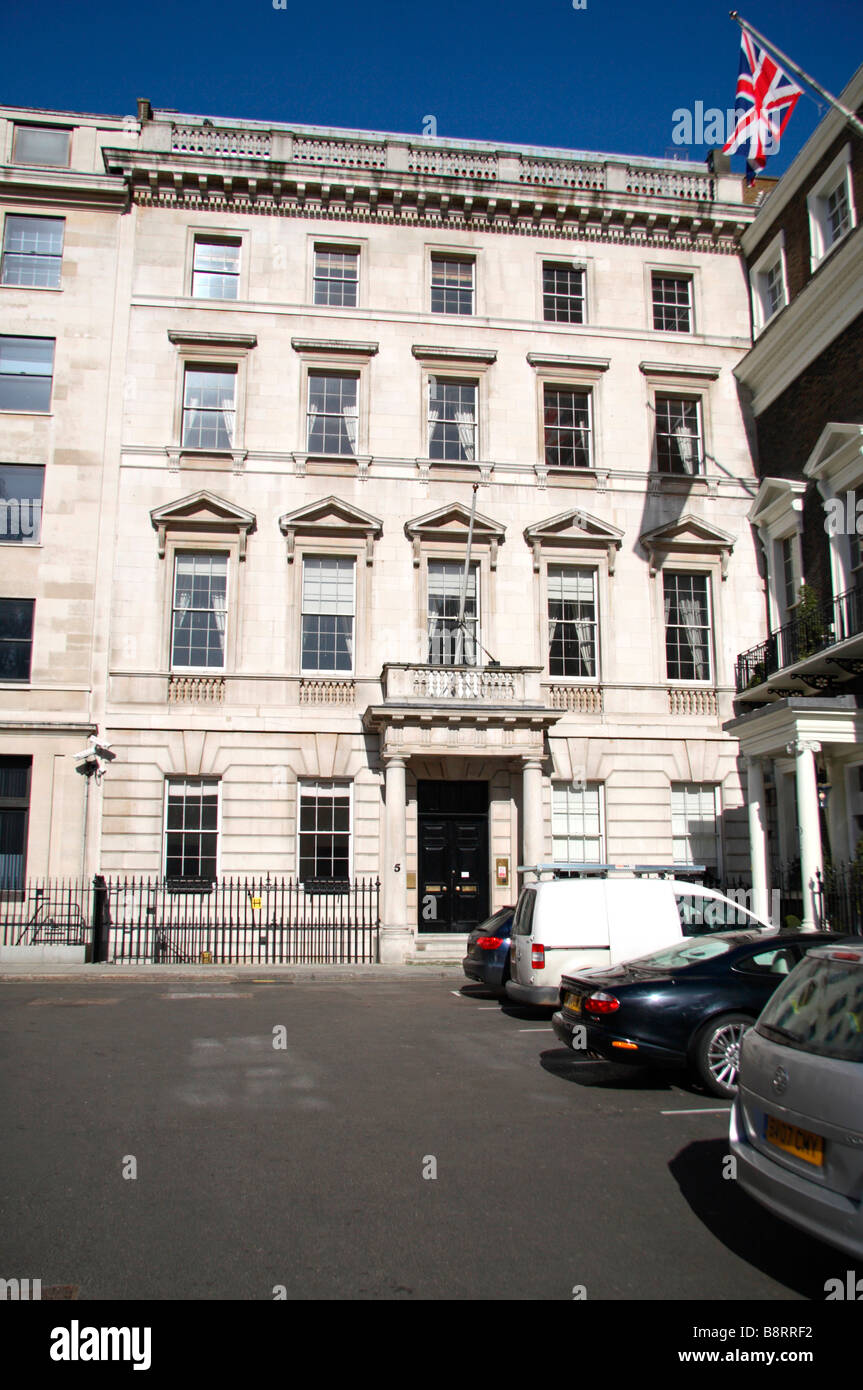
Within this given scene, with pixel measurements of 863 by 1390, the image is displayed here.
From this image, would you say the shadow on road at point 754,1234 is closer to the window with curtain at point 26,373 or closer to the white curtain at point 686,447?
the white curtain at point 686,447

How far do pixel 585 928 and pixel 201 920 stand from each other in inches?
476

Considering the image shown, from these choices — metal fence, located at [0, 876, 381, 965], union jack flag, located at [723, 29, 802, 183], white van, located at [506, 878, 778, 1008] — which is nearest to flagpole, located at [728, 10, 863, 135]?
union jack flag, located at [723, 29, 802, 183]

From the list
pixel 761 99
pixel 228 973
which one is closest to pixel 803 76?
pixel 761 99

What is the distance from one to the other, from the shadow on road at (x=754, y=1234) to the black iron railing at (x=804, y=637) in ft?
51.4

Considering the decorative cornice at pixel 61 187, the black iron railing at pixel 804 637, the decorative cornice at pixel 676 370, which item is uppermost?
the decorative cornice at pixel 61 187

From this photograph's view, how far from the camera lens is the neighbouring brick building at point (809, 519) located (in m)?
20.8

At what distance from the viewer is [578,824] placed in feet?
80.3

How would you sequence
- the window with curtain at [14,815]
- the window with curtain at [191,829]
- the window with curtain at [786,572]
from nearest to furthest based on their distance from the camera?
the window with curtain at [14,815]
the window with curtain at [191,829]
the window with curtain at [786,572]

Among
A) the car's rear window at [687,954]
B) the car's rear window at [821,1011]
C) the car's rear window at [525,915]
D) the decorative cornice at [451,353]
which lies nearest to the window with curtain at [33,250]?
the decorative cornice at [451,353]

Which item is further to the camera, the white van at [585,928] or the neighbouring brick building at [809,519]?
the neighbouring brick building at [809,519]

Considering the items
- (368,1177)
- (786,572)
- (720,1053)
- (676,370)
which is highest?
(676,370)

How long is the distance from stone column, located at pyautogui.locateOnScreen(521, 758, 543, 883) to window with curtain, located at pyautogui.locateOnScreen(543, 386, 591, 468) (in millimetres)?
8112

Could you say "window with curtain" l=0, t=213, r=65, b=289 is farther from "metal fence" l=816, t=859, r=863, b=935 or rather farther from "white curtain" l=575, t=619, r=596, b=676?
"metal fence" l=816, t=859, r=863, b=935

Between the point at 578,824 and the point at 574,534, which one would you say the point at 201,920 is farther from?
the point at 574,534
